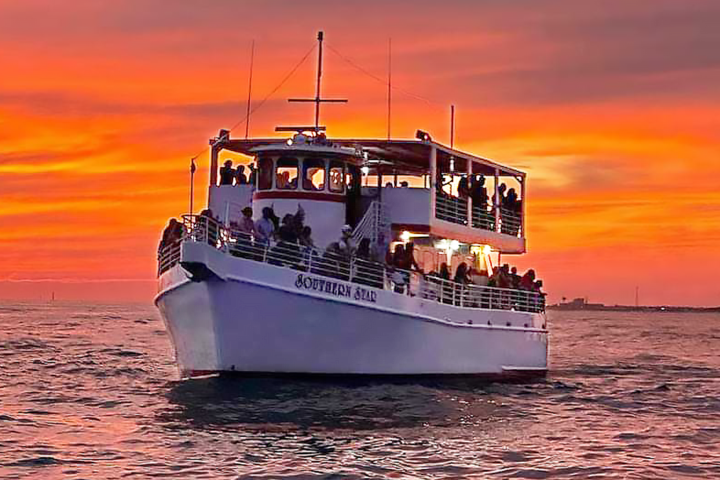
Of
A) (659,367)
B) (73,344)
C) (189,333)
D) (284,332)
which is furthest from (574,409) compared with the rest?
(73,344)

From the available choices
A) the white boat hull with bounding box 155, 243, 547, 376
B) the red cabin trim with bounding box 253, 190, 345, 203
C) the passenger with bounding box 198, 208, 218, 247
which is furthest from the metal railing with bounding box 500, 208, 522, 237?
the passenger with bounding box 198, 208, 218, 247

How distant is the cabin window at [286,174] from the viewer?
26562 millimetres

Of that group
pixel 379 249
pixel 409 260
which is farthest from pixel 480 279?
pixel 409 260

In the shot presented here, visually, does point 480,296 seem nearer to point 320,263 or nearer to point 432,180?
point 432,180

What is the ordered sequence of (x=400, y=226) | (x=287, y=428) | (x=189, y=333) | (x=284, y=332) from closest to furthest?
(x=287, y=428), (x=284, y=332), (x=189, y=333), (x=400, y=226)

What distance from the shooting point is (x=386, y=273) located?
24.3 m

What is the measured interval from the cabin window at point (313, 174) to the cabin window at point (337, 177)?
21 cm

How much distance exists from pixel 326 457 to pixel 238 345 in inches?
275

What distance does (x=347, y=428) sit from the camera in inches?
736

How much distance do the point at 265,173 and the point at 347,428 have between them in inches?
380

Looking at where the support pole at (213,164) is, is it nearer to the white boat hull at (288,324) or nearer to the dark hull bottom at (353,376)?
the white boat hull at (288,324)

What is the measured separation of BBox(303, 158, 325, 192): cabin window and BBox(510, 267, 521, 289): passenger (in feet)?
25.1

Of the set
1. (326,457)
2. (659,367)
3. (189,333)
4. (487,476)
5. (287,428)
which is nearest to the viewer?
(487,476)

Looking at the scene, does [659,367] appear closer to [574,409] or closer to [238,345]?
[574,409]
